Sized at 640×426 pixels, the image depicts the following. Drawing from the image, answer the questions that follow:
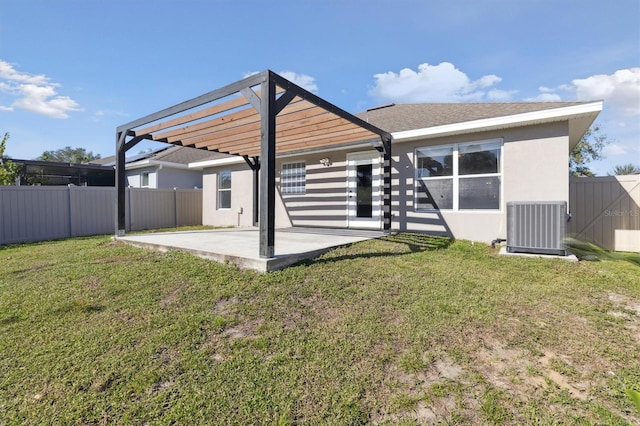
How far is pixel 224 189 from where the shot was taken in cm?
1180

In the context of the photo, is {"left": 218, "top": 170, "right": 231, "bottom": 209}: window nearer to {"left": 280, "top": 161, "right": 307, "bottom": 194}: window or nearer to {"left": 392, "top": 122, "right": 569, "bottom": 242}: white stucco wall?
{"left": 280, "top": 161, "right": 307, "bottom": 194}: window

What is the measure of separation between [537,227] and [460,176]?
215 centimetres

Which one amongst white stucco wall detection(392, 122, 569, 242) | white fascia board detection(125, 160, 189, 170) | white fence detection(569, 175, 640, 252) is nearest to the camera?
white stucco wall detection(392, 122, 569, 242)

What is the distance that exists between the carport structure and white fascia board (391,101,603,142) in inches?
26.4

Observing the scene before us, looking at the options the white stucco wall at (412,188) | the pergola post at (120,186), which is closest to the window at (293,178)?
the white stucco wall at (412,188)

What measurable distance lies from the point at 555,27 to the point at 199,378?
10.5 m

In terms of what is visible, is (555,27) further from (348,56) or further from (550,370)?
(550,370)

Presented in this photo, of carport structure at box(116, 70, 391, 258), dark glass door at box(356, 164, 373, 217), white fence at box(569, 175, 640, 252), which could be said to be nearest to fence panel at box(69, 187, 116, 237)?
carport structure at box(116, 70, 391, 258)

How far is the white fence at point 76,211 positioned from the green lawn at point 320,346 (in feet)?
19.7

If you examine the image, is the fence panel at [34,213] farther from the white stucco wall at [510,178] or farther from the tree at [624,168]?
the tree at [624,168]

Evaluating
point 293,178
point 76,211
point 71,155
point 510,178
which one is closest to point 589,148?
point 510,178

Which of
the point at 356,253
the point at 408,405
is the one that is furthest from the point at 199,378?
the point at 356,253

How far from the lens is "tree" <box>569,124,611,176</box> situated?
19828 mm

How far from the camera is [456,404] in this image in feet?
6.06
